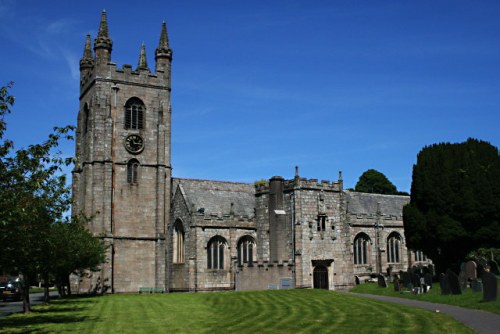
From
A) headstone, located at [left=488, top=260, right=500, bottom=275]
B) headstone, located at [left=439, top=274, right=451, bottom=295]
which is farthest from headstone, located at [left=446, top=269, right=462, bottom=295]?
headstone, located at [left=488, top=260, right=500, bottom=275]

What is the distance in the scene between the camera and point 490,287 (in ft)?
79.0

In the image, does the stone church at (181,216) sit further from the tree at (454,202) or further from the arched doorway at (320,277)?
the tree at (454,202)

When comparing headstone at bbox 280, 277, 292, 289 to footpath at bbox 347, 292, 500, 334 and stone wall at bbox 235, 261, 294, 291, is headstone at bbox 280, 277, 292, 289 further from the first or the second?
footpath at bbox 347, 292, 500, 334

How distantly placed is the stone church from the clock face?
9 cm

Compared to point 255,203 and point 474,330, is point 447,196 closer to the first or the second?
point 255,203

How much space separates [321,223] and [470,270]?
15983 millimetres

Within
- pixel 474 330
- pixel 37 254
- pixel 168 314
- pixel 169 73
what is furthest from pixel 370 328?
pixel 169 73

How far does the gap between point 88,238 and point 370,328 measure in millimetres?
26489

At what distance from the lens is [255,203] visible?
172ft

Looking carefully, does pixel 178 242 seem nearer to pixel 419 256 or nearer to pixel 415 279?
pixel 415 279

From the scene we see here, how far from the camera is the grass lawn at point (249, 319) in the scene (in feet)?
62.7

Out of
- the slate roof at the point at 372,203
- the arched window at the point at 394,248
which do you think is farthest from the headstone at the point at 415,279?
the arched window at the point at 394,248

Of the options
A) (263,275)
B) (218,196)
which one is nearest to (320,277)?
(263,275)

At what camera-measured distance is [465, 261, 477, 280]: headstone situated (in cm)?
3241
